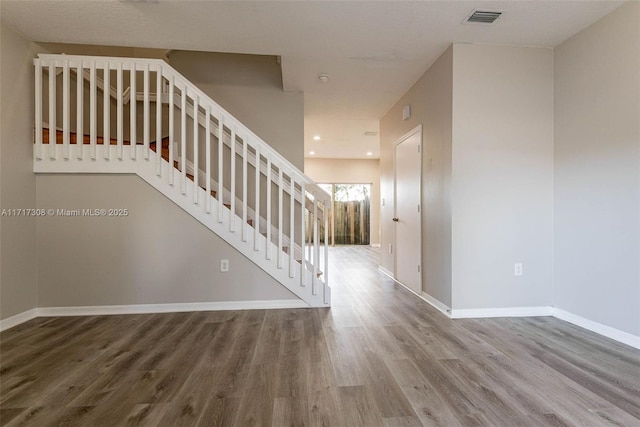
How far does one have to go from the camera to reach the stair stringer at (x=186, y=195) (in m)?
2.94

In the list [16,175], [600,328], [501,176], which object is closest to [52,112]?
[16,175]

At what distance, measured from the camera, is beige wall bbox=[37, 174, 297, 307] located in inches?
116

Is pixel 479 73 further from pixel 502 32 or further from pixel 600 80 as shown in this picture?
pixel 600 80

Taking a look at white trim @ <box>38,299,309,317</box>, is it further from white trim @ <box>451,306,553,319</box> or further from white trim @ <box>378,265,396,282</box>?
white trim @ <box>378,265,396,282</box>

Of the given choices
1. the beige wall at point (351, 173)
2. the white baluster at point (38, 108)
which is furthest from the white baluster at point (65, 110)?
the beige wall at point (351, 173)

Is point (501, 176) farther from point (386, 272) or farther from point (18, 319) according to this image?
point (18, 319)

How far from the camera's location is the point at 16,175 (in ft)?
8.96

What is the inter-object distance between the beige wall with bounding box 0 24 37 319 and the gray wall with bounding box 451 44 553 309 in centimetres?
407

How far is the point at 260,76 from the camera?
430 cm

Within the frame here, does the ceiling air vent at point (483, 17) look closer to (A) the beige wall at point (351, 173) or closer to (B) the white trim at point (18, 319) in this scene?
(B) the white trim at point (18, 319)

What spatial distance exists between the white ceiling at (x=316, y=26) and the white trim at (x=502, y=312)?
2.58 m

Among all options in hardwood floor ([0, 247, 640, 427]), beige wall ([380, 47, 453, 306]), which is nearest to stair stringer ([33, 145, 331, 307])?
hardwood floor ([0, 247, 640, 427])

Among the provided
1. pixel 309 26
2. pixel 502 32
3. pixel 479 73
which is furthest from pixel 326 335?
pixel 502 32

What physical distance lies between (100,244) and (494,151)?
4019mm
